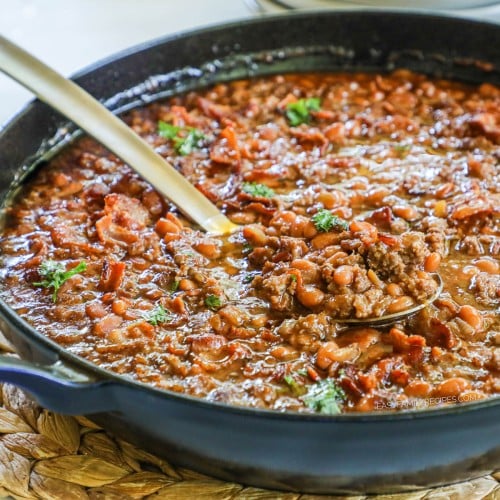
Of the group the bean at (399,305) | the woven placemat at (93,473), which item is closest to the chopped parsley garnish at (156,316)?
the woven placemat at (93,473)

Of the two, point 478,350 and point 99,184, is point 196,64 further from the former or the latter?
point 478,350

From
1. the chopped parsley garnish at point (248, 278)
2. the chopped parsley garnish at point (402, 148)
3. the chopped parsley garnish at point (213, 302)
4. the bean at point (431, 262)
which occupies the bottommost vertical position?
the chopped parsley garnish at point (213, 302)

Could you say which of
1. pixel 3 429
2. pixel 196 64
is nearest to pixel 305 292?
pixel 3 429

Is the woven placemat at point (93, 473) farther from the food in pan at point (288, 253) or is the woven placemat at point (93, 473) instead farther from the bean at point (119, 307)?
the bean at point (119, 307)

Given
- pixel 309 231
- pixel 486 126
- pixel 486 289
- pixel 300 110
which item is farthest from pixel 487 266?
pixel 300 110

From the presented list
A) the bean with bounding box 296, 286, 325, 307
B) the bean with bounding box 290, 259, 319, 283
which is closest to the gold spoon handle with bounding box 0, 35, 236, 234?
the bean with bounding box 290, 259, 319, 283

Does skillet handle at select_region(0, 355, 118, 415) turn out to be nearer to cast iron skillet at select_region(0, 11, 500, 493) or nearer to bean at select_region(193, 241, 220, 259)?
cast iron skillet at select_region(0, 11, 500, 493)

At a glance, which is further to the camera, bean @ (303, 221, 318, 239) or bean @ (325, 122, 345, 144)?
bean @ (325, 122, 345, 144)
